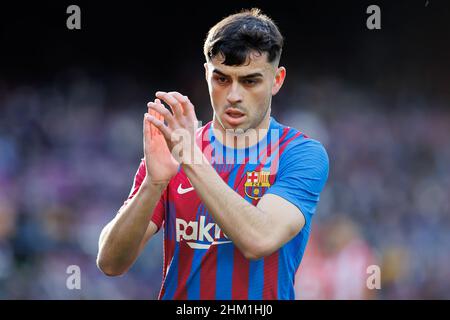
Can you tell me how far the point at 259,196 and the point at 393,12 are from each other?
5596mm

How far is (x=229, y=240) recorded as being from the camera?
2898 millimetres

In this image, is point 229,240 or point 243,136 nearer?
point 229,240

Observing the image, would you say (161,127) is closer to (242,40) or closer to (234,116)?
(234,116)

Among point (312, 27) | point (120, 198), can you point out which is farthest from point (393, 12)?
point (120, 198)

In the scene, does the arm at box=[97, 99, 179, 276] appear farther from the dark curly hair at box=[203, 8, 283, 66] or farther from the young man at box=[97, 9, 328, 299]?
the dark curly hair at box=[203, 8, 283, 66]

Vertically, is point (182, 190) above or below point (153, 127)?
below

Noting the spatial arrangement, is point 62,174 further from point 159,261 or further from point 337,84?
point 337,84

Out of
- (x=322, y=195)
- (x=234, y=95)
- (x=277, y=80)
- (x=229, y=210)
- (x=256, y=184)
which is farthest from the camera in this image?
(x=322, y=195)

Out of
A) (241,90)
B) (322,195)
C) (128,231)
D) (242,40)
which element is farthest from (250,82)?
(322,195)

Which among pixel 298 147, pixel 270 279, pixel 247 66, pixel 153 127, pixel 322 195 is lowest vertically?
pixel 322 195

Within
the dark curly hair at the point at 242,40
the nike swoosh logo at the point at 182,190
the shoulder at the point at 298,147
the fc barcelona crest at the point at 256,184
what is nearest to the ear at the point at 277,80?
the dark curly hair at the point at 242,40

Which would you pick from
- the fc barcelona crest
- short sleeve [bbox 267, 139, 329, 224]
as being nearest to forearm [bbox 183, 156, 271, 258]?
short sleeve [bbox 267, 139, 329, 224]

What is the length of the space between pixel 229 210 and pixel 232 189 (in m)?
0.20

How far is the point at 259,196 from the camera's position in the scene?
9.68ft
